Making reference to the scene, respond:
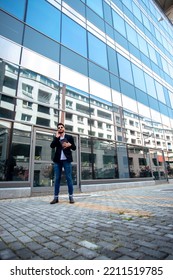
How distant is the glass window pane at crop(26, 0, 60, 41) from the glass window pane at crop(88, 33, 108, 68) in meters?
2.33

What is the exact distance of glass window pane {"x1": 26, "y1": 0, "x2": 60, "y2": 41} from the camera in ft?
24.8

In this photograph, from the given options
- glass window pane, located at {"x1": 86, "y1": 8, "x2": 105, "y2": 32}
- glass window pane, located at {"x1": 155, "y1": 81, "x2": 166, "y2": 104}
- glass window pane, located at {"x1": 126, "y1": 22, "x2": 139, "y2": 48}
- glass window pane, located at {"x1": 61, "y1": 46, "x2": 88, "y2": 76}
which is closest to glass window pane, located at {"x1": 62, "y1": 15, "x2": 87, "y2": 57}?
glass window pane, located at {"x1": 61, "y1": 46, "x2": 88, "y2": 76}

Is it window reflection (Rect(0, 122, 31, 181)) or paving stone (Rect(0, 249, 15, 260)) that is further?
window reflection (Rect(0, 122, 31, 181))

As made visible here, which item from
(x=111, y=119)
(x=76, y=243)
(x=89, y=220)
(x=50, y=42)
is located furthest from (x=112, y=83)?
(x=76, y=243)

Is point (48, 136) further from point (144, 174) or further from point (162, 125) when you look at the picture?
point (162, 125)

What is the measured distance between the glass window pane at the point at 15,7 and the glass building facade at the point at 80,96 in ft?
0.14

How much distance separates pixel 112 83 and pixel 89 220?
9.81 m

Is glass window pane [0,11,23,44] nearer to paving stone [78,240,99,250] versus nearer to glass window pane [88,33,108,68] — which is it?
glass window pane [88,33,108,68]

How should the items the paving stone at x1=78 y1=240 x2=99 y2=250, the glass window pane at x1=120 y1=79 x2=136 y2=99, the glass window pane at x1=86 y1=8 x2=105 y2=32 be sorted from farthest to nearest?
the glass window pane at x1=120 y1=79 x2=136 y2=99, the glass window pane at x1=86 y1=8 x2=105 y2=32, the paving stone at x1=78 y1=240 x2=99 y2=250

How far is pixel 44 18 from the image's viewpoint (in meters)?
8.06

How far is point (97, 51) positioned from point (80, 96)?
4.04 metres

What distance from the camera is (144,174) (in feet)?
36.5

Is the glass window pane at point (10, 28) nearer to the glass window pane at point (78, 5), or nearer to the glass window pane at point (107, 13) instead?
the glass window pane at point (78, 5)

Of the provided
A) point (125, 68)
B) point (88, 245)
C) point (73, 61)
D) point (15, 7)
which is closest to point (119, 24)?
point (125, 68)
